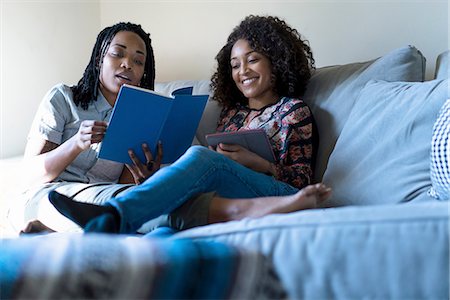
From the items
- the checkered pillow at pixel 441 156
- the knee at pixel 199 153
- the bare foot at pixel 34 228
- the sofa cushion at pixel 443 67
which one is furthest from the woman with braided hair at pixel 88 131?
the sofa cushion at pixel 443 67

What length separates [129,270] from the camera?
591 millimetres

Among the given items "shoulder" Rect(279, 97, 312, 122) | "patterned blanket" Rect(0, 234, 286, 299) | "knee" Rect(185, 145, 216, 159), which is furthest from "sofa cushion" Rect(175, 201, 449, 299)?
"shoulder" Rect(279, 97, 312, 122)

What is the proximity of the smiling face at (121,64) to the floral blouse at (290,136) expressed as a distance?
0.41 metres

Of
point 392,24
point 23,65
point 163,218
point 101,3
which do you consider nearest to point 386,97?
point 392,24

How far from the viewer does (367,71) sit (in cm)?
153

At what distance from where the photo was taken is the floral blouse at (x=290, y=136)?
141 cm

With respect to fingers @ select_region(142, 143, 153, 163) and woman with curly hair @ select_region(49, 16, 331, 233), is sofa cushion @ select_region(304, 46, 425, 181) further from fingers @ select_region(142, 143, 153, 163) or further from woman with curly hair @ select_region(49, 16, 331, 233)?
fingers @ select_region(142, 143, 153, 163)

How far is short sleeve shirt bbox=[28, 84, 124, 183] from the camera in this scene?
4.91 ft

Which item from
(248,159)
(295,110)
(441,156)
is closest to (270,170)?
(248,159)

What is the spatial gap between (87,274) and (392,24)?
152 cm

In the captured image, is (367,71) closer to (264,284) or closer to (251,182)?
(251,182)

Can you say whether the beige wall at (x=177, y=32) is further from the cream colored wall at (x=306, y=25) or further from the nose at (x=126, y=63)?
the nose at (x=126, y=63)

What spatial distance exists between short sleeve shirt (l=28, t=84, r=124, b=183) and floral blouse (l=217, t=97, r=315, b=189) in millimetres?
474

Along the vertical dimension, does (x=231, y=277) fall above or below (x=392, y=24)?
below
